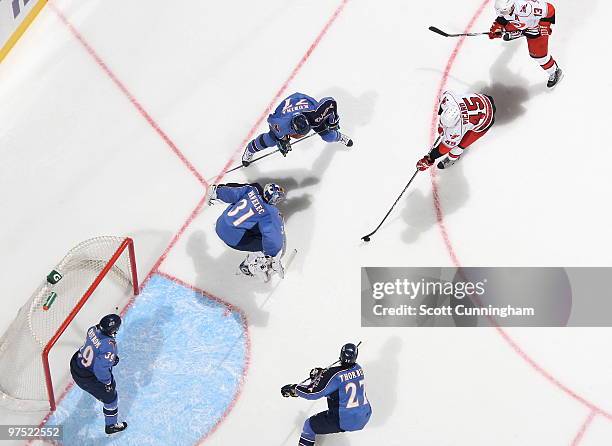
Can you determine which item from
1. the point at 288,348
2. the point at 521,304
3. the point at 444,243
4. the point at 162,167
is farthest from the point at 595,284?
the point at 162,167

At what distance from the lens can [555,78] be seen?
982 centimetres

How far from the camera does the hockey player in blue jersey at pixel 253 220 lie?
868cm

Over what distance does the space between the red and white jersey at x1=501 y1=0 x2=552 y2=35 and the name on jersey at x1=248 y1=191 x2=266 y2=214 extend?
2612 mm

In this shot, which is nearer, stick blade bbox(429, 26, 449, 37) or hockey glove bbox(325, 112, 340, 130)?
hockey glove bbox(325, 112, 340, 130)

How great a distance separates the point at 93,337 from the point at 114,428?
827 mm

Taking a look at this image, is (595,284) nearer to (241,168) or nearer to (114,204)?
(241,168)

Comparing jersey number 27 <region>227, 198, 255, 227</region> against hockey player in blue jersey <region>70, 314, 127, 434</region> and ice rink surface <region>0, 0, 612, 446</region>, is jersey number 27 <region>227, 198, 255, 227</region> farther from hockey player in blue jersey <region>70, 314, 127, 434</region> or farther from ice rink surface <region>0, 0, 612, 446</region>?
hockey player in blue jersey <region>70, 314, 127, 434</region>

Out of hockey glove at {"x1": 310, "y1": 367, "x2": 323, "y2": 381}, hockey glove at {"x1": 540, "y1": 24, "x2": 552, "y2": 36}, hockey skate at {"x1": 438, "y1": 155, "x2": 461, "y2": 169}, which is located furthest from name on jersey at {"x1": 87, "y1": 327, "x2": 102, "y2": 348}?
hockey glove at {"x1": 540, "y1": 24, "x2": 552, "y2": 36}

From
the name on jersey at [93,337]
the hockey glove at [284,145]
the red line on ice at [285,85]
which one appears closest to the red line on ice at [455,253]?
the red line on ice at [285,85]

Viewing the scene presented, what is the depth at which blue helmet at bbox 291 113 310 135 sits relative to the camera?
8922 mm

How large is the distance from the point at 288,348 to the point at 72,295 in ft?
6.04

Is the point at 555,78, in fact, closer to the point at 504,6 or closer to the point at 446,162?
the point at 504,6

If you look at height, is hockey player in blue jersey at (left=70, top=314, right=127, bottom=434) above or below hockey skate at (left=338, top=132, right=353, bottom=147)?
below

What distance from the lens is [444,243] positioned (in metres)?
9.38
